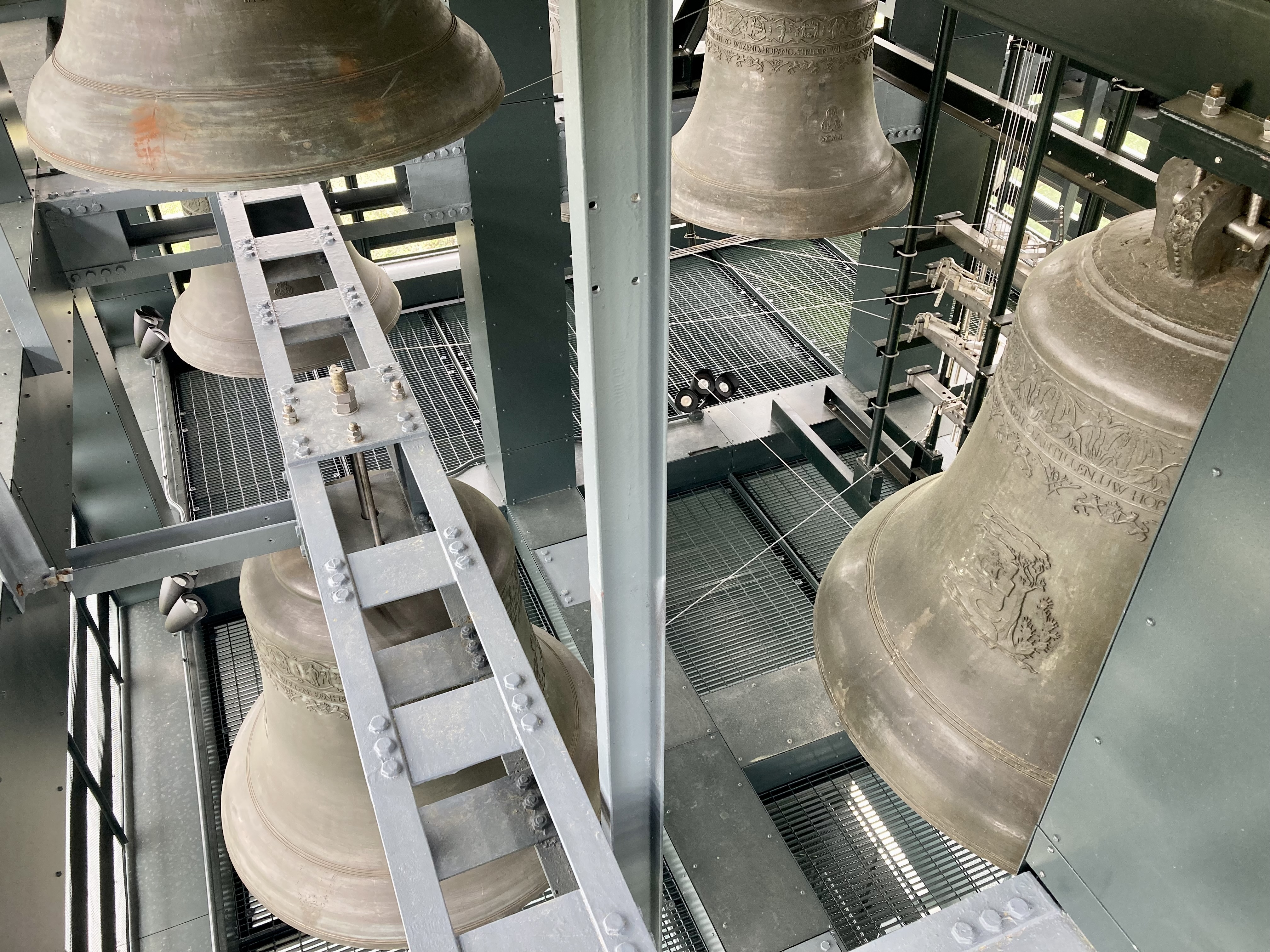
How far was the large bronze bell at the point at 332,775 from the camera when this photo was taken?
85.1 inches

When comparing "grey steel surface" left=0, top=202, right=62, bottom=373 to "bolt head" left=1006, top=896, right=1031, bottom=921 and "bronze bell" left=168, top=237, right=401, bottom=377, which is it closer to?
"bronze bell" left=168, top=237, right=401, bottom=377

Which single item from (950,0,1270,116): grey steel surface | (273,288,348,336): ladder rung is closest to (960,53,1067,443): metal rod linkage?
(950,0,1270,116): grey steel surface

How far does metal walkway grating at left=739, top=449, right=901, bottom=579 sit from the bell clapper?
282 centimetres

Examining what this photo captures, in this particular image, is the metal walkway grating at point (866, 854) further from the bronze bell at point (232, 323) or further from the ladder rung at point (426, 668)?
the bronze bell at point (232, 323)

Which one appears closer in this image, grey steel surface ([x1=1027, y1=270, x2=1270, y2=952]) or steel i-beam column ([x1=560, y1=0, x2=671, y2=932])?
grey steel surface ([x1=1027, y1=270, x2=1270, y2=952])

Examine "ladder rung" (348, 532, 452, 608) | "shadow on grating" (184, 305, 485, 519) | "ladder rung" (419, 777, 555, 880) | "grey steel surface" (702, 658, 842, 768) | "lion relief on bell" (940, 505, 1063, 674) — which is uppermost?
"lion relief on bell" (940, 505, 1063, 674)

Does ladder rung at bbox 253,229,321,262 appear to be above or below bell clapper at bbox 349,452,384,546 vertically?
above

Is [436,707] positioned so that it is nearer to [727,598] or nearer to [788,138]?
[788,138]

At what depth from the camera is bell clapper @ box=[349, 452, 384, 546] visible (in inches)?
Result: 86.4

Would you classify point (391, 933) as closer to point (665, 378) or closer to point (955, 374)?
point (665, 378)

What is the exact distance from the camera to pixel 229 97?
1358 mm

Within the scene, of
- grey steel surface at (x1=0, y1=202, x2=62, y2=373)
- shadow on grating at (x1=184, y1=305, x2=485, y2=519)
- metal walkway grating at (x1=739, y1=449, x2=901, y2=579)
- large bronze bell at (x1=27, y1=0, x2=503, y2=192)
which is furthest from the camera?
shadow on grating at (x1=184, y1=305, x2=485, y2=519)

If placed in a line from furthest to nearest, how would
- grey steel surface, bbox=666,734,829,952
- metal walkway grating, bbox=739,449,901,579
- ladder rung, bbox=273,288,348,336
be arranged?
metal walkway grating, bbox=739,449,901,579 < grey steel surface, bbox=666,734,829,952 < ladder rung, bbox=273,288,348,336

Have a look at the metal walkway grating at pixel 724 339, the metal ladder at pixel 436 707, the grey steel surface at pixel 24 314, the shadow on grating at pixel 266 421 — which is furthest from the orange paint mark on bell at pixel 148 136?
the metal walkway grating at pixel 724 339
